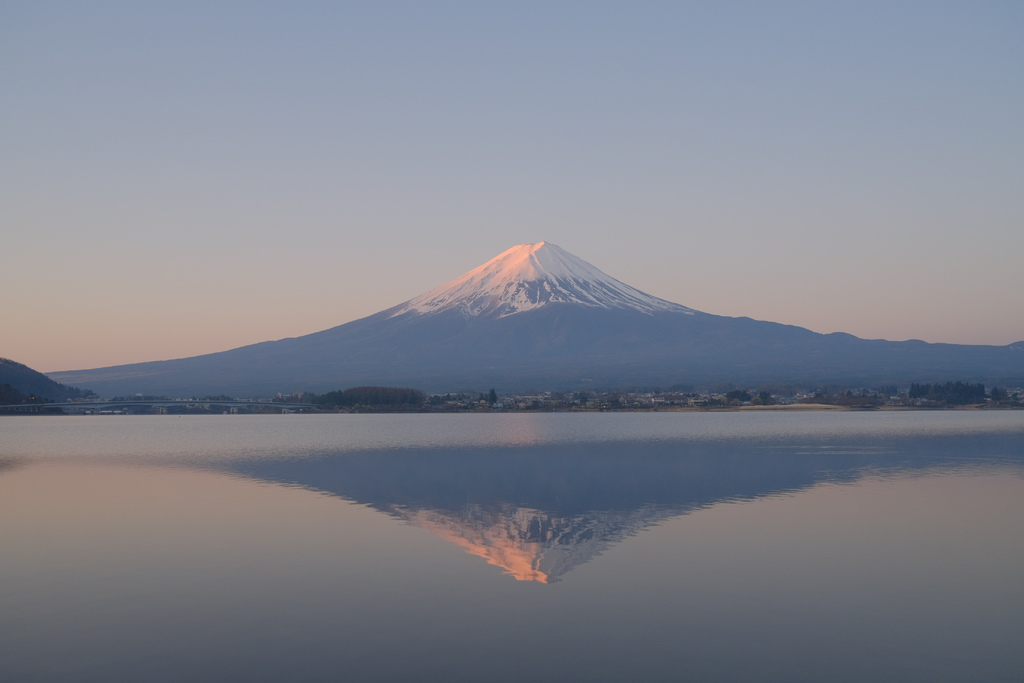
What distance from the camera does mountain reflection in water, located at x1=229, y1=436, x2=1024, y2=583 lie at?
1867 cm

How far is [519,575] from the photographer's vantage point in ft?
49.1

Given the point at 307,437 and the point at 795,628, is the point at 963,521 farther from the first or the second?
the point at 307,437

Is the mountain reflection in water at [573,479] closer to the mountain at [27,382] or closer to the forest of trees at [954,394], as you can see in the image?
the forest of trees at [954,394]

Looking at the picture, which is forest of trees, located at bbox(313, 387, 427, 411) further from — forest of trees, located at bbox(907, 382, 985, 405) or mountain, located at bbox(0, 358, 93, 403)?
forest of trees, located at bbox(907, 382, 985, 405)

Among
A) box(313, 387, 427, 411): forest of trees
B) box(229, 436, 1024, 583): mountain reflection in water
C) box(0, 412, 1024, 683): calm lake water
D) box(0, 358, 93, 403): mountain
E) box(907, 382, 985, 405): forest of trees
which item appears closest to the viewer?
box(0, 412, 1024, 683): calm lake water

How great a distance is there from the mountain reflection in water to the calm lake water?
17cm

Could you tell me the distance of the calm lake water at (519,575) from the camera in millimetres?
10578

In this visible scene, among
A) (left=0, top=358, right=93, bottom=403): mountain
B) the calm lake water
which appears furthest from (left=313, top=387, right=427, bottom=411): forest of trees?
the calm lake water

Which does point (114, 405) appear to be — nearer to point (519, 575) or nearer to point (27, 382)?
point (27, 382)

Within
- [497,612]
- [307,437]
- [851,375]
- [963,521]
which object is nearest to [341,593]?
[497,612]

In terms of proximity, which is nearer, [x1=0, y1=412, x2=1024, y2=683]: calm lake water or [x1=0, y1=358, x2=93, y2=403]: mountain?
[x1=0, y1=412, x2=1024, y2=683]: calm lake water

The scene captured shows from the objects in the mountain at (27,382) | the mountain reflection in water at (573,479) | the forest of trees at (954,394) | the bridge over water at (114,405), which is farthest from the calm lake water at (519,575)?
the mountain at (27,382)

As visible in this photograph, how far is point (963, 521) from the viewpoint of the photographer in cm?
2000

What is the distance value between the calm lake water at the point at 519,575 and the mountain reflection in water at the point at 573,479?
0.55 feet
